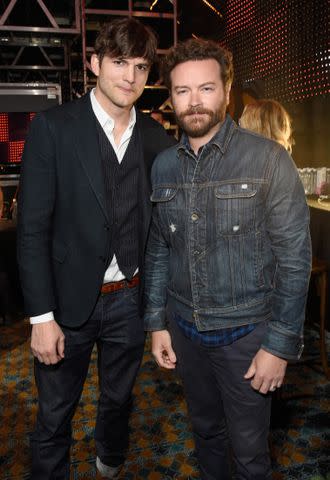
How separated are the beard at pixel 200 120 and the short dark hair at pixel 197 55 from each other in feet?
0.49

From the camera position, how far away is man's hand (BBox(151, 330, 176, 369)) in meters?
1.75

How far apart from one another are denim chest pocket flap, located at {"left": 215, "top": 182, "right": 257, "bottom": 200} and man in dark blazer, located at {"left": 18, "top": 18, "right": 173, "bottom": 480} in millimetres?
380

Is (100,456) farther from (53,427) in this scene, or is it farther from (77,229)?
(77,229)

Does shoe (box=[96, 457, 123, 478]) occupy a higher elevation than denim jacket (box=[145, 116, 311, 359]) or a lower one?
lower

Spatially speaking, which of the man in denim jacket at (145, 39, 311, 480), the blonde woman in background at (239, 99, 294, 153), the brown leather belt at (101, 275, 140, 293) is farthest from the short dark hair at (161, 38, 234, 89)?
the blonde woman in background at (239, 99, 294, 153)

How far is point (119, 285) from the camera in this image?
1899 millimetres

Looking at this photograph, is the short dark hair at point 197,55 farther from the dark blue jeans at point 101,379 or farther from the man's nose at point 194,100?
the dark blue jeans at point 101,379

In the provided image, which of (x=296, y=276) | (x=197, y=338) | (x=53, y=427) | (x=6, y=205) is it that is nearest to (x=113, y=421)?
(x=53, y=427)

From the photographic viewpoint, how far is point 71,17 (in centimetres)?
871

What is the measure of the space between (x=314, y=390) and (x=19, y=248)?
219cm

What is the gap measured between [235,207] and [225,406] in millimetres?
692

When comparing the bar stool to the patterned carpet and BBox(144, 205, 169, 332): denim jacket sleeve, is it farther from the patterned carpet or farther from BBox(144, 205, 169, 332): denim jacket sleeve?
BBox(144, 205, 169, 332): denim jacket sleeve

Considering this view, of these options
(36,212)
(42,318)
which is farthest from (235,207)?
(42,318)

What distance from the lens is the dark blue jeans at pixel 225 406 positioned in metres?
1.51
